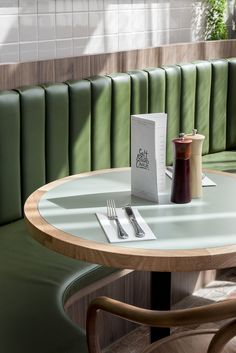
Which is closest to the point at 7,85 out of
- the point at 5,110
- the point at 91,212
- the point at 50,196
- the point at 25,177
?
the point at 5,110

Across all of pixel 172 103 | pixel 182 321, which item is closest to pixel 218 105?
pixel 172 103

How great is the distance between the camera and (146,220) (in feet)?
7.50

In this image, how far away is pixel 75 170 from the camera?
3.70m

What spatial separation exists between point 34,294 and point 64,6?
77.9 inches

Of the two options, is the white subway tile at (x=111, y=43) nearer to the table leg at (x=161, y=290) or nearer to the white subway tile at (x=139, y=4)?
the white subway tile at (x=139, y=4)

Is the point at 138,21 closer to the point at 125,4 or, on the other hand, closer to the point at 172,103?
the point at 125,4

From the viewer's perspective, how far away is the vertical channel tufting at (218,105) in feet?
15.5

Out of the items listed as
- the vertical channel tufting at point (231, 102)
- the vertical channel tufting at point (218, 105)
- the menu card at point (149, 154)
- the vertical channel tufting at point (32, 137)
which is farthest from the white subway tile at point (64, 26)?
the menu card at point (149, 154)

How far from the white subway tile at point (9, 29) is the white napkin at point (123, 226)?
162 cm

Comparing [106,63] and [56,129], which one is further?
[106,63]

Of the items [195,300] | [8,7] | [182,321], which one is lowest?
[195,300]

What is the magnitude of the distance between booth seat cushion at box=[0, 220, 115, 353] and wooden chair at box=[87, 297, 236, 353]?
0.81ft

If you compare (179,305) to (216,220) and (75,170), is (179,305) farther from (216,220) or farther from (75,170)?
(216,220)

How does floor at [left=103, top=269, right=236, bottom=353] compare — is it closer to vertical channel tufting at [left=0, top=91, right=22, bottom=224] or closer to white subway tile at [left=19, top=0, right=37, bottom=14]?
vertical channel tufting at [left=0, top=91, right=22, bottom=224]
